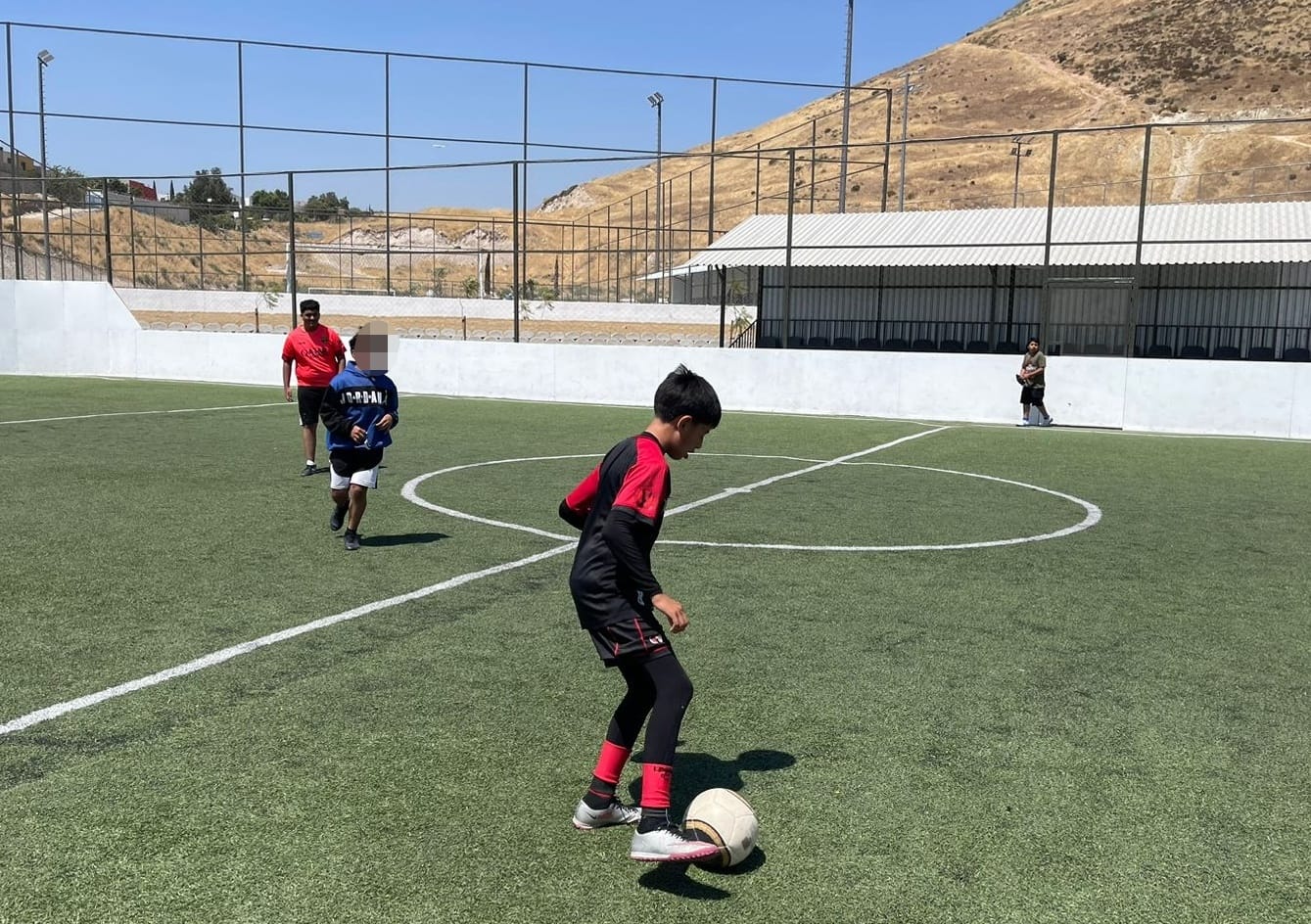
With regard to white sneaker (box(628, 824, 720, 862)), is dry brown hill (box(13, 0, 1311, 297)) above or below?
above

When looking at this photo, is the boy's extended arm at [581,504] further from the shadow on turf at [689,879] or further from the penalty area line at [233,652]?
the penalty area line at [233,652]

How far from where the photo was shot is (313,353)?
12.5m

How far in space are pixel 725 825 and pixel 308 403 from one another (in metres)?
9.93

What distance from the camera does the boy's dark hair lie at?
3.56 meters

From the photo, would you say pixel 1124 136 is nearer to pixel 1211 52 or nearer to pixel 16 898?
pixel 1211 52

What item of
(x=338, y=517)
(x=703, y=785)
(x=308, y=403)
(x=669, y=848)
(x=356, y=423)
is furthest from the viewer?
(x=308, y=403)

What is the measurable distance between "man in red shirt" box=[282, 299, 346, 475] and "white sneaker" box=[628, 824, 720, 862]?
9.53 meters

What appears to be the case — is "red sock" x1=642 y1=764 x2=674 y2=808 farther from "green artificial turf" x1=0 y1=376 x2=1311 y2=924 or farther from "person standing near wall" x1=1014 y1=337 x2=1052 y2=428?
"person standing near wall" x1=1014 y1=337 x2=1052 y2=428

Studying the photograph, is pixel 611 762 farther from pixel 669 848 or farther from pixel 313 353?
pixel 313 353

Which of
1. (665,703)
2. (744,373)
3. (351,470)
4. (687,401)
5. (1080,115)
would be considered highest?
(1080,115)

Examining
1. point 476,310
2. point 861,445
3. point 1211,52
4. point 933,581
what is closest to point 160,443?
point 861,445

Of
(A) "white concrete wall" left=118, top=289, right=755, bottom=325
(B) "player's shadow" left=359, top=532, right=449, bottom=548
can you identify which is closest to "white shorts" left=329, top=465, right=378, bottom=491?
(B) "player's shadow" left=359, top=532, right=449, bottom=548

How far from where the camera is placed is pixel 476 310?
53.9 meters

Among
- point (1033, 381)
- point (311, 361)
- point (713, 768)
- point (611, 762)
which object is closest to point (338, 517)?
point (311, 361)
